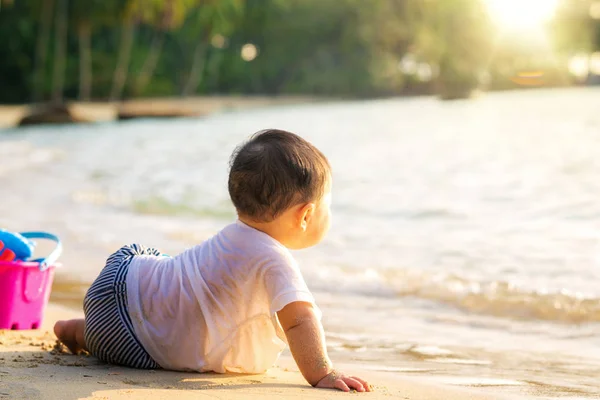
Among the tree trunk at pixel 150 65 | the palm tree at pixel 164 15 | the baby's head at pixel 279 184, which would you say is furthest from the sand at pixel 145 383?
the tree trunk at pixel 150 65

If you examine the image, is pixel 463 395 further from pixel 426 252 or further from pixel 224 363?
pixel 426 252

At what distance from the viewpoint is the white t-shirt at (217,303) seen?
2592 mm

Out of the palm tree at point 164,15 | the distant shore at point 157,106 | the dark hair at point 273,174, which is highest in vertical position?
the palm tree at point 164,15

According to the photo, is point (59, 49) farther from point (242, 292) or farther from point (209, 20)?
point (242, 292)

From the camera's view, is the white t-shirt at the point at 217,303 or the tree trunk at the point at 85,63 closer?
the white t-shirt at the point at 217,303

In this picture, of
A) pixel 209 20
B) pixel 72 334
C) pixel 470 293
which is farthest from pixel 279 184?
pixel 209 20

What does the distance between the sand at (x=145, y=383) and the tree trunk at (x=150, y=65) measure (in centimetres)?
4079

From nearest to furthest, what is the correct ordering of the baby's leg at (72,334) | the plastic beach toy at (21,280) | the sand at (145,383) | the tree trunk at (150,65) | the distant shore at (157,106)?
the sand at (145,383) → the baby's leg at (72,334) → the plastic beach toy at (21,280) → the distant shore at (157,106) → the tree trunk at (150,65)

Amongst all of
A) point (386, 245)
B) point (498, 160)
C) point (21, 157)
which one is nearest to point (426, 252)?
point (386, 245)

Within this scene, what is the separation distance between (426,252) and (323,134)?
17.5m

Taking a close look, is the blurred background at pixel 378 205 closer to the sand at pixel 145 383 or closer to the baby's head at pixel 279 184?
the sand at pixel 145 383

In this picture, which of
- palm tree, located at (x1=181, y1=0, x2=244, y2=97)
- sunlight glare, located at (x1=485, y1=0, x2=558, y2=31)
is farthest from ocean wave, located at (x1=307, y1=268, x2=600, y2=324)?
sunlight glare, located at (x1=485, y1=0, x2=558, y2=31)

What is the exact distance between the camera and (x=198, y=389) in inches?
93.8

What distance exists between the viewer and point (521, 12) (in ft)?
177
